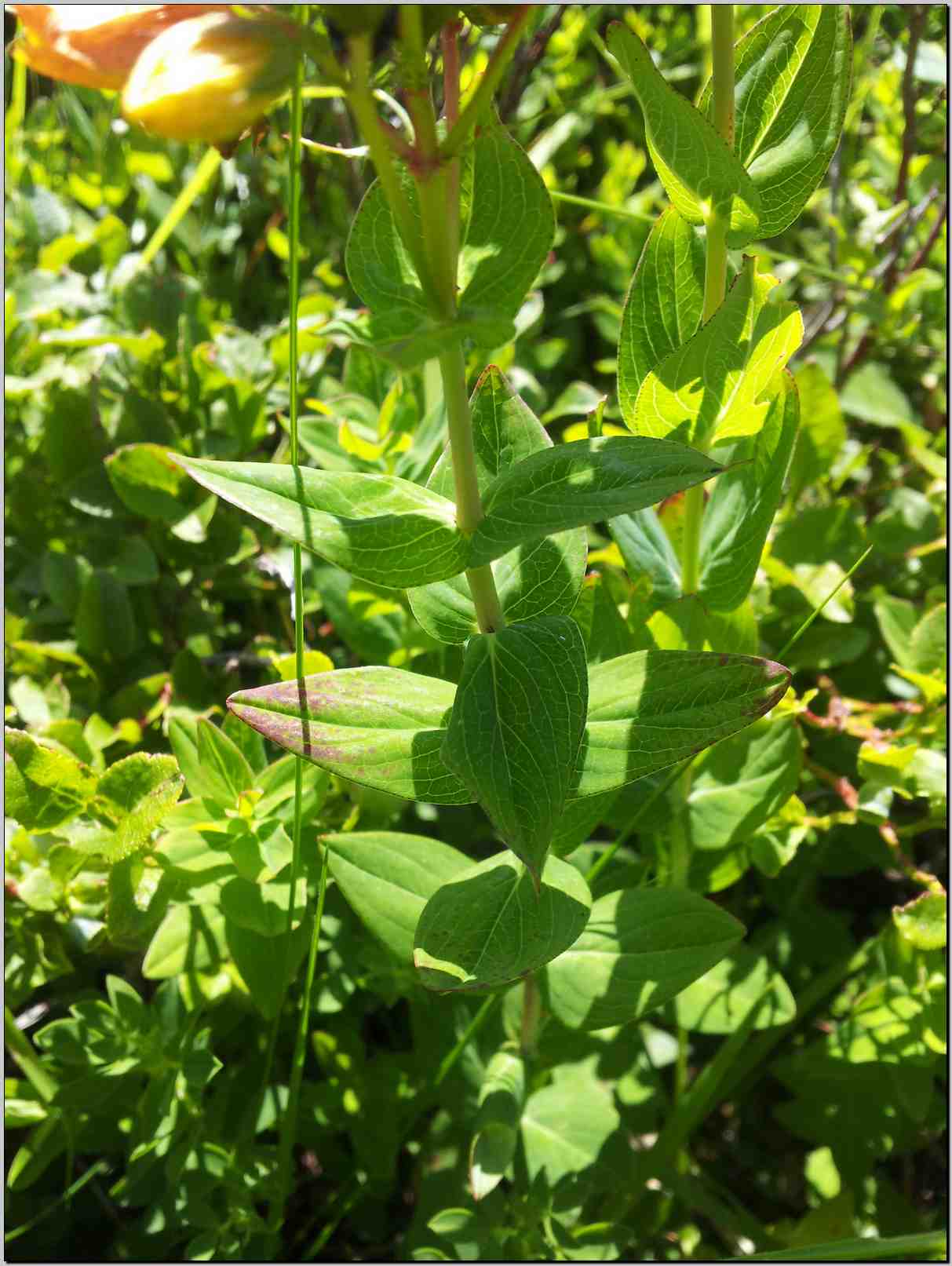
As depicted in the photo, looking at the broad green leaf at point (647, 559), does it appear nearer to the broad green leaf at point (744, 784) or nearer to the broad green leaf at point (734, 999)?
the broad green leaf at point (744, 784)

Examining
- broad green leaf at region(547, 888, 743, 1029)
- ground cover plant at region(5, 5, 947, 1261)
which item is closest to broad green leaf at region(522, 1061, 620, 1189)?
ground cover plant at region(5, 5, 947, 1261)

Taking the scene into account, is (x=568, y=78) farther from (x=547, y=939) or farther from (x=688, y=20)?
(x=547, y=939)

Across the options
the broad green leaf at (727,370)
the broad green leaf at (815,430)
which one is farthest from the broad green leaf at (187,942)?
the broad green leaf at (815,430)

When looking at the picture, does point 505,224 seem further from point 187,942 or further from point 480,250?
point 187,942

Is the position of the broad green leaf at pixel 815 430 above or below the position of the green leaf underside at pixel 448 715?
above

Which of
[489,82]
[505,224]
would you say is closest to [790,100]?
[505,224]

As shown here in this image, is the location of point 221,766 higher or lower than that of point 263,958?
higher
